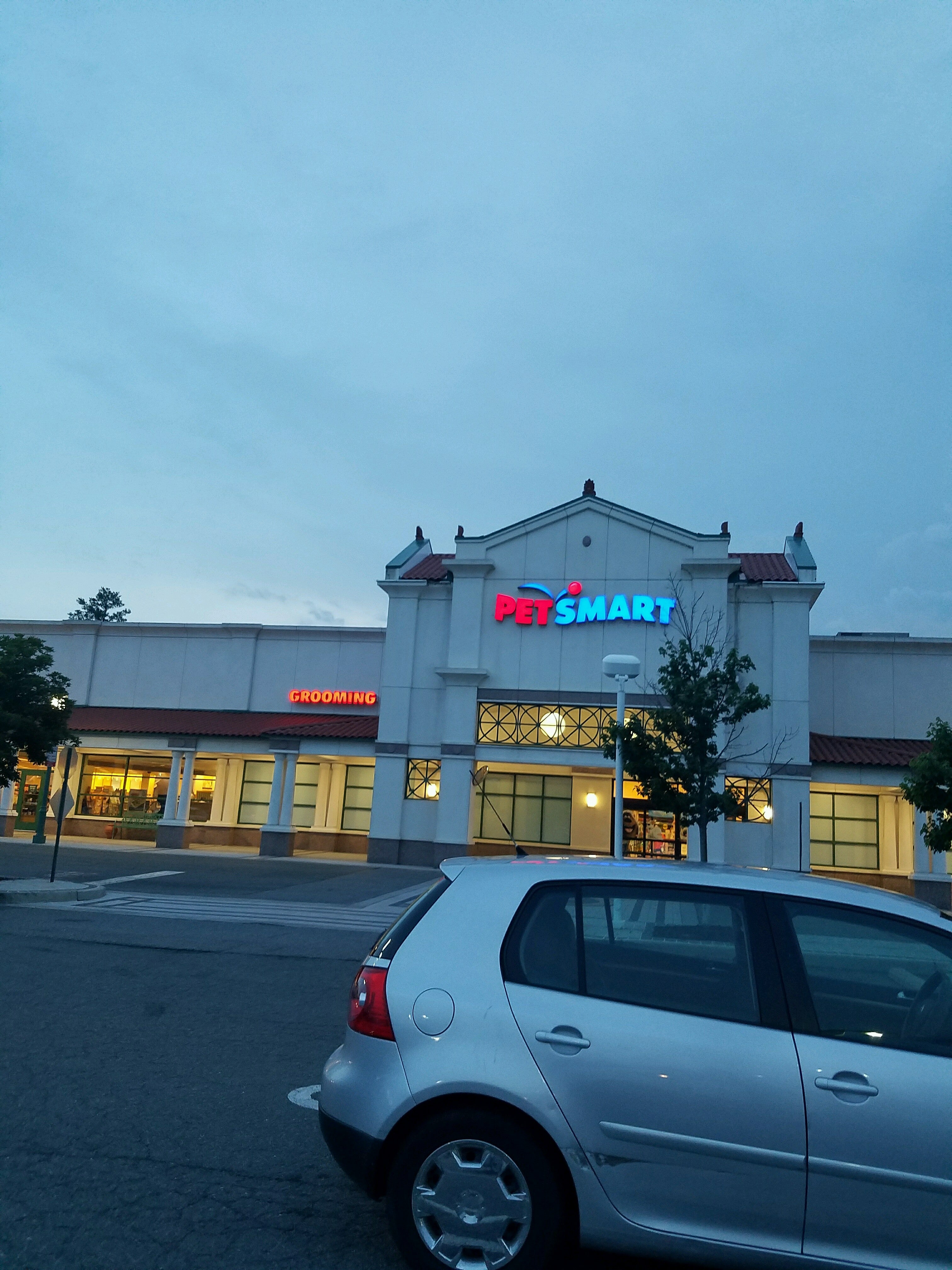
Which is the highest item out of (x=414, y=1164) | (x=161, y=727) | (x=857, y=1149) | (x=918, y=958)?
(x=161, y=727)

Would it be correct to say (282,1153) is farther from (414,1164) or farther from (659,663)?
(659,663)

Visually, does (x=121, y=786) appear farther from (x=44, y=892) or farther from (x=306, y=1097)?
(x=306, y=1097)

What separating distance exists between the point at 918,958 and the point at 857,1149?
0.78 metres

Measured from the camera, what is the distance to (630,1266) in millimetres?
3650

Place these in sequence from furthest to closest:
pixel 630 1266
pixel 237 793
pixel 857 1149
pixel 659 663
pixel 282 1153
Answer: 1. pixel 237 793
2. pixel 659 663
3. pixel 282 1153
4. pixel 630 1266
5. pixel 857 1149

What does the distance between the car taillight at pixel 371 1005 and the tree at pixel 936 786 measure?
1342cm

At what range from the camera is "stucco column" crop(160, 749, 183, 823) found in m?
31.5

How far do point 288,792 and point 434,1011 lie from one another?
2816cm

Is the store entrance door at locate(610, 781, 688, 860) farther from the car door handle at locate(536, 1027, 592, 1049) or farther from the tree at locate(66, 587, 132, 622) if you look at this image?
the tree at locate(66, 587, 132, 622)

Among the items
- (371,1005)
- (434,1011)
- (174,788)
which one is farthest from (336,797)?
(434,1011)

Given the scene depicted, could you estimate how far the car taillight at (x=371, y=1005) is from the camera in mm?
3568

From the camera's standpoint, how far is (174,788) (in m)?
31.5

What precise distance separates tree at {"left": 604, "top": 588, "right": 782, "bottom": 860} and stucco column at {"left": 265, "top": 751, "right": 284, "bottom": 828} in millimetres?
15526

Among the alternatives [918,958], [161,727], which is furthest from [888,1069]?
[161,727]
